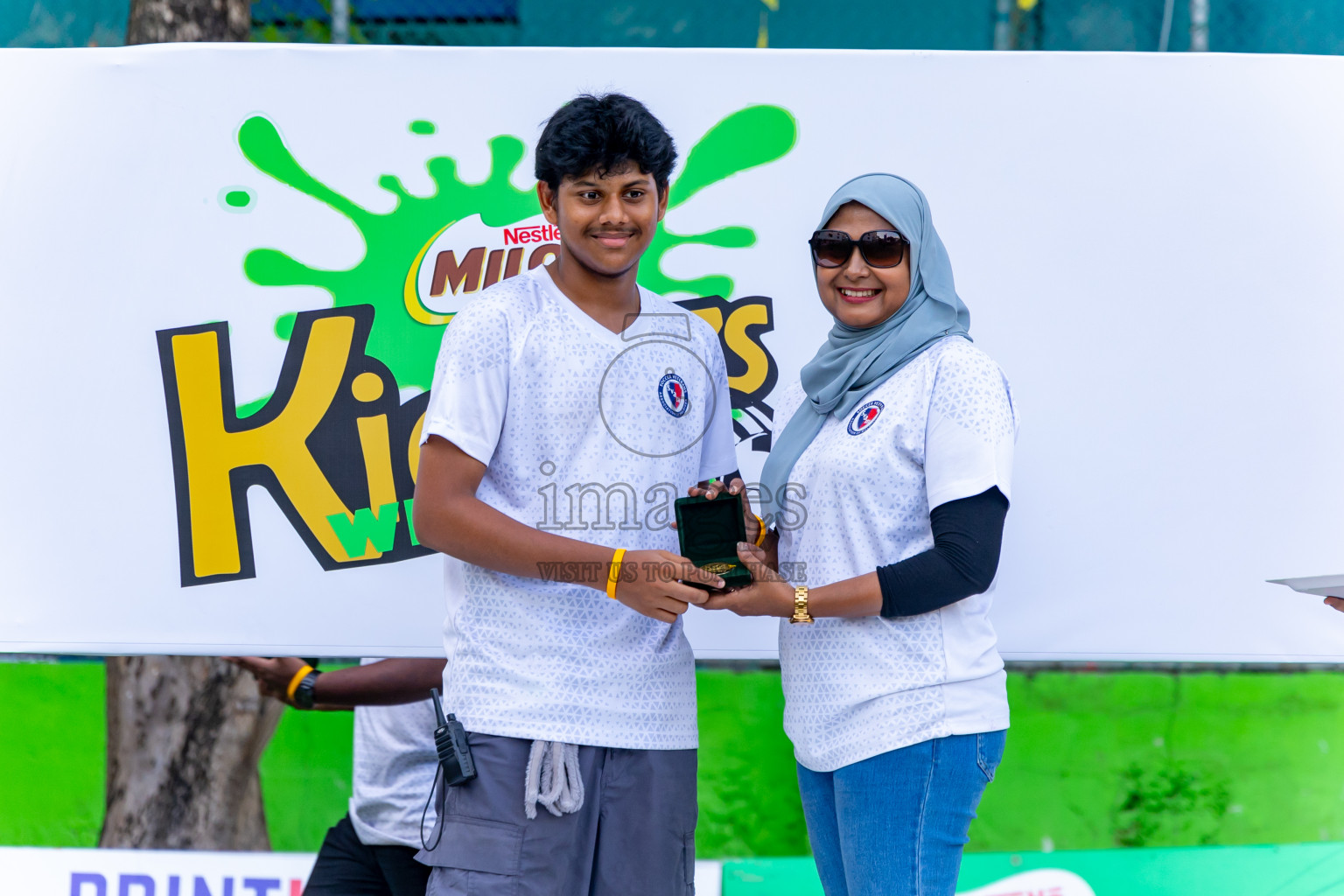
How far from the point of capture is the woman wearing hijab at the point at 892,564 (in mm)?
1636

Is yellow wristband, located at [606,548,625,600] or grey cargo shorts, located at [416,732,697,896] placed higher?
yellow wristband, located at [606,548,625,600]

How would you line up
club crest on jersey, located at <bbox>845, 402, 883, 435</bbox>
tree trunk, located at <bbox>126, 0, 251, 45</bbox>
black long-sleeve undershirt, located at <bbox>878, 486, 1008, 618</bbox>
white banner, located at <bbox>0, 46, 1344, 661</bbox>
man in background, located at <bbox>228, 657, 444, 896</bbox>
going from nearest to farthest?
black long-sleeve undershirt, located at <bbox>878, 486, 1008, 618</bbox> → club crest on jersey, located at <bbox>845, 402, 883, 435</bbox> → man in background, located at <bbox>228, 657, 444, 896</bbox> → white banner, located at <bbox>0, 46, 1344, 661</bbox> → tree trunk, located at <bbox>126, 0, 251, 45</bbox>

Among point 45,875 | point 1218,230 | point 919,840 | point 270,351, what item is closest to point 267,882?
point 45,875

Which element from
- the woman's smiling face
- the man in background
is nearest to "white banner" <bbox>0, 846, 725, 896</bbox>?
the man in background

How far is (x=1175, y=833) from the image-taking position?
159 inches

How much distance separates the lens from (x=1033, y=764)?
4.05 m

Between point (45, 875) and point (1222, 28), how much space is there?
4.45 meters

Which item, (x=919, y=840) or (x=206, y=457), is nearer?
(x=919, y=840)

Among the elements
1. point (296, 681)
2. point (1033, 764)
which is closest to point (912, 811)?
point (296, 681)

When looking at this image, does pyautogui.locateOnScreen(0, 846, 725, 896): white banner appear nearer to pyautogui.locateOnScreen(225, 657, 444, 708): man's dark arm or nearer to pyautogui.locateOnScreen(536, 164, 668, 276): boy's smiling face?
pyautogui.locateOnScreen(225, 657, 444, 708): man's dark arm

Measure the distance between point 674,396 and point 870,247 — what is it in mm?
413

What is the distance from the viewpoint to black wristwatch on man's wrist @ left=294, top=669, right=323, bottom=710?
248 cm

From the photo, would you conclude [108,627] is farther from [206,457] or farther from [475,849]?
[475,849]

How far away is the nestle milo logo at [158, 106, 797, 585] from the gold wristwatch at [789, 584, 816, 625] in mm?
1013
